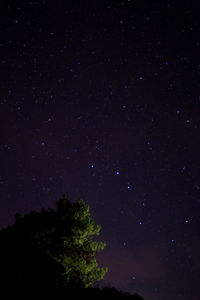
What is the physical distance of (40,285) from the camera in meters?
16.7

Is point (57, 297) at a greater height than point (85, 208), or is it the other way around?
point (85, 208)

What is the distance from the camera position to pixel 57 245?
66.5 ft

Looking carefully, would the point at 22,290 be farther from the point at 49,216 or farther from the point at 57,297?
the point at 49,216

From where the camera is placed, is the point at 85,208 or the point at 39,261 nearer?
the point at 39,261

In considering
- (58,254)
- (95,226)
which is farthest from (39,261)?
(95,226)

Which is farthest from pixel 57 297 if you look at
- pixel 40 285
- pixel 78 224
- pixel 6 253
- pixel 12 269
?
pixel 78 224

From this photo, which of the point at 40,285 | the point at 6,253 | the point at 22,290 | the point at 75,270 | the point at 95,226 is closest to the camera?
the point at 22,290

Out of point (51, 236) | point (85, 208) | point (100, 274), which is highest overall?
point (85, 208)

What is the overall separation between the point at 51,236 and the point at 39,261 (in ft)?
7.16

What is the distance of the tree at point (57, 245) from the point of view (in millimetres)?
18125

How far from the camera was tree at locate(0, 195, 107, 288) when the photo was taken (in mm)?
18125

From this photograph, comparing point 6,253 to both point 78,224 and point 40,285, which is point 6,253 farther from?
point 78,224

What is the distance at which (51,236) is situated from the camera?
20.6m

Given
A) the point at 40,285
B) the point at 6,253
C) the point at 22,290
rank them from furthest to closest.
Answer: the point at 6,253 < the point at 40,285 < the point at 22,290
